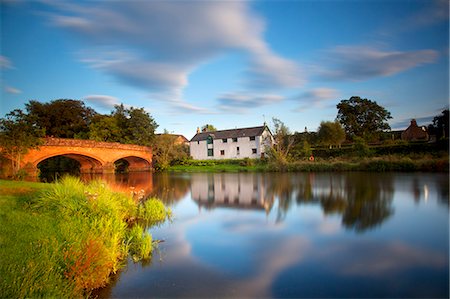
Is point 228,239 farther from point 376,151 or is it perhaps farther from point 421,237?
point 376,151

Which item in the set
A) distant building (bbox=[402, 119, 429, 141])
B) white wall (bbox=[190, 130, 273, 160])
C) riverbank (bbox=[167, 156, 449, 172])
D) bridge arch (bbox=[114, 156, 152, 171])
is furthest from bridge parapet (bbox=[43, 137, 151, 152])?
distant building (bbox=[402, 119, 429, 141])

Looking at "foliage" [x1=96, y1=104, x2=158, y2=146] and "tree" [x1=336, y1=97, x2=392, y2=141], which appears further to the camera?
"tree" [x1=336, y1=97, x2=392, y2=141]

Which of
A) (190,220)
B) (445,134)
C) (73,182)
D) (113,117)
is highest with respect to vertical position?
(113,117)

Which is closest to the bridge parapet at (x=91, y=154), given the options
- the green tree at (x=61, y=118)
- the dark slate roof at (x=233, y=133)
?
the green tree at (x=61, y=118)

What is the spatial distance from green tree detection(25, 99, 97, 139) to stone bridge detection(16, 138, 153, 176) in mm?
6542

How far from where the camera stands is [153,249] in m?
7.46

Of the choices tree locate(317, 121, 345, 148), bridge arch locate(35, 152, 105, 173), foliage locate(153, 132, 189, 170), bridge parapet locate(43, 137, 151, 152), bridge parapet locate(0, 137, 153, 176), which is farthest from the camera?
foliage locate(153, 132, 189, 170)

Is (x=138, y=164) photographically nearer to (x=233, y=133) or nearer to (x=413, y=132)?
(x=233, y=133)

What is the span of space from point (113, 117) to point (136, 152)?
8.61 metres

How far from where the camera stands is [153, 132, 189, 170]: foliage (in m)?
45.2

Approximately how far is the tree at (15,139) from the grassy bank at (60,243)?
1783cm

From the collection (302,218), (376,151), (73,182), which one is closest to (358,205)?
(302,218)

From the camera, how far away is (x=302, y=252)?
7.16 metres

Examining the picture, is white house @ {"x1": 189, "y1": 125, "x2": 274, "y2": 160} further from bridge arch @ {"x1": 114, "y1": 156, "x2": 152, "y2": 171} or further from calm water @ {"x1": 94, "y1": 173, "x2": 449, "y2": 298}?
calm water @ {"x1": 94, "y1": 173, "x2": 449, "y2": 298}
